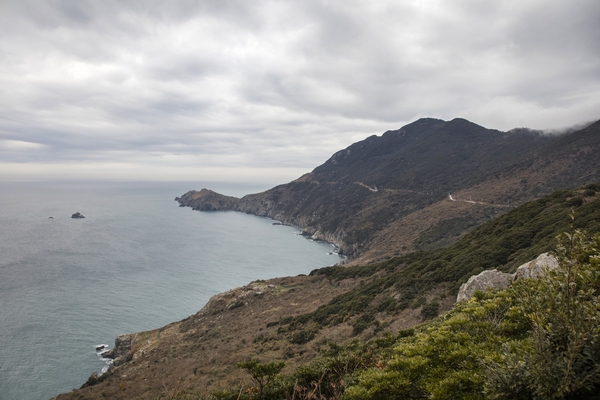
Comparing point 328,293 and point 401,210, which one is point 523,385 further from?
point 401,210

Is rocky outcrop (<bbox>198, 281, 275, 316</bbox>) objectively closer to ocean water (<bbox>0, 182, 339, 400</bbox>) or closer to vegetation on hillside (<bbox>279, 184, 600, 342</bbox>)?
vegetation on hillside (<bbox>279, 184, 600, 342</bbox>)

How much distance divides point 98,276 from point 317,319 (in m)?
61.1

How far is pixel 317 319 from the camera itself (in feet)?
98.4

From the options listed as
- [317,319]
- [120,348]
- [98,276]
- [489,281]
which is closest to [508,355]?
[489,281]

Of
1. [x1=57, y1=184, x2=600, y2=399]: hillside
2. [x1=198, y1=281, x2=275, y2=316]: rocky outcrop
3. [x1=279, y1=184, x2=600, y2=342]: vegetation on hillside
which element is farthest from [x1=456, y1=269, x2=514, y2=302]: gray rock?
[x1=198, y1=281, x2=275, y2=316]: rocky outcrop

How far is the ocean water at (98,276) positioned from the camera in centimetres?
3791

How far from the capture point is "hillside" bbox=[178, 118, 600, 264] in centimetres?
7288

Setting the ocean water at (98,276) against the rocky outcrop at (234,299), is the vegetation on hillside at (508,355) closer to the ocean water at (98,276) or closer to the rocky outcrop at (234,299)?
the rocky outcrop at (234,299)

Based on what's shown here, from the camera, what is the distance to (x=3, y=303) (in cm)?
5147

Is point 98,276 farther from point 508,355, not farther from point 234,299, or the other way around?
point 508,355

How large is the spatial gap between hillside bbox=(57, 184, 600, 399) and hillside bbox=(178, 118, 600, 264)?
1315 inches

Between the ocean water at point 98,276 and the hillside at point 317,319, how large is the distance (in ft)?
33.4

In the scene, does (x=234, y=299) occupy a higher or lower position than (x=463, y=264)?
lower

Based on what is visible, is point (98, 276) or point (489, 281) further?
point (98, 276)
